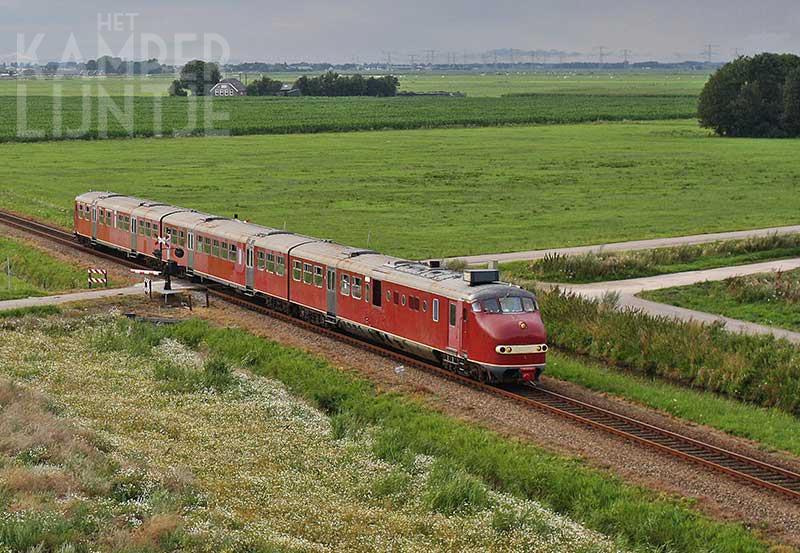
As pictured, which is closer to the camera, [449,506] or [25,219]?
[449,506]

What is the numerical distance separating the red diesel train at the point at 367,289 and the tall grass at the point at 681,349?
5.46 meters

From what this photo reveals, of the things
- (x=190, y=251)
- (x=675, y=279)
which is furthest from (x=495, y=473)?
(x=675, y=279)

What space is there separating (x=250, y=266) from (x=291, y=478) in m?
20.6

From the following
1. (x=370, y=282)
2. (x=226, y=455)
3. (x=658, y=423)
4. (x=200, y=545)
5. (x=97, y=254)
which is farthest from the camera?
(x=97, y=254)

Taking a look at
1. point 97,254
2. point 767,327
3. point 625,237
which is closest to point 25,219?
point 97,254

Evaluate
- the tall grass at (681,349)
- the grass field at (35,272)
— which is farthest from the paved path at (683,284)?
the grass field at (35,272)

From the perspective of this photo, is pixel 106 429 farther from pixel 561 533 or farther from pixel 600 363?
pixel 600 363

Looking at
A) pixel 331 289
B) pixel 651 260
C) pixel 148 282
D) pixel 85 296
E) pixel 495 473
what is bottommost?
pixel 495 473

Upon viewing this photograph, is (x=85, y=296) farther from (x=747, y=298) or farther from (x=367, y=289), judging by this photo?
(x=747, y=298)

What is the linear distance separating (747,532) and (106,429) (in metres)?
14.0

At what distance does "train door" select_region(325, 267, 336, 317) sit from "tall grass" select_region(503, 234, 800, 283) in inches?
505

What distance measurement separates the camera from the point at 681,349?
118 feet

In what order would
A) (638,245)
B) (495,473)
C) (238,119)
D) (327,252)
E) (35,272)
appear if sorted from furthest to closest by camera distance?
(238,119) < (638,245) < (35,272) < (327,252) < (495,473)

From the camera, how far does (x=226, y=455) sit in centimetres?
2553
